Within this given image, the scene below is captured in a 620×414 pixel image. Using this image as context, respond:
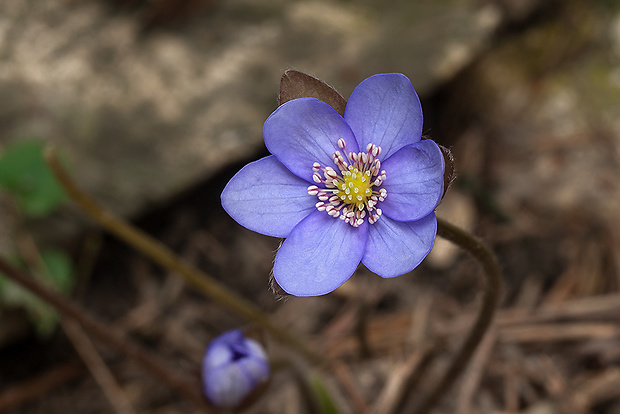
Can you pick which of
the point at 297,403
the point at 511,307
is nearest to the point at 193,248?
the point at 297,403

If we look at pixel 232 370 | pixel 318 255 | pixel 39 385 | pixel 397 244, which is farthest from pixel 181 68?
pixel 397 244

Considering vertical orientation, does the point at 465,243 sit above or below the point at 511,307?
above

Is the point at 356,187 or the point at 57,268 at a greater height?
the point at 356,187

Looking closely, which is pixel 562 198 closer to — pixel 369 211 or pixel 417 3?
pixel 417 3

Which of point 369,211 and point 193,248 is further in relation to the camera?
point 193,248

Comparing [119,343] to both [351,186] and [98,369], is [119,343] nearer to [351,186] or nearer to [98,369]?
[98,369]

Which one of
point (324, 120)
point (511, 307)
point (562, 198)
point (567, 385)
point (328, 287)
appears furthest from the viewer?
point (562, 198)

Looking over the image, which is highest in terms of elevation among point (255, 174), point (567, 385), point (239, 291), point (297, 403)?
point (255, 174)
